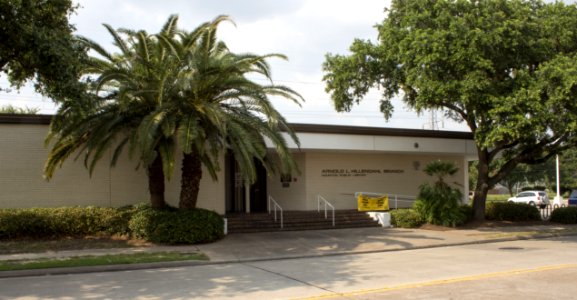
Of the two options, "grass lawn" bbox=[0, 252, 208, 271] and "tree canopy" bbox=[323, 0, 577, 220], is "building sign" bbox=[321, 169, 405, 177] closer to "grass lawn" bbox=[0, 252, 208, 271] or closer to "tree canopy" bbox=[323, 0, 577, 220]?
"tree canopy" bbox=[323, 0, 577, 220]

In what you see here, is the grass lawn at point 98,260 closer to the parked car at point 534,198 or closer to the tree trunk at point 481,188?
the tree trunk at point 481,188

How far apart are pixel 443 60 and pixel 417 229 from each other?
22.1 ft

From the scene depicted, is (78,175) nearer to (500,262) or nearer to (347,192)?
(347,192)

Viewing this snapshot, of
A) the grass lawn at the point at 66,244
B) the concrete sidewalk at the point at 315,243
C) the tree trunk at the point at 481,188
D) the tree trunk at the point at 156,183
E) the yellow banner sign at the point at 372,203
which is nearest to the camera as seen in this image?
the concrete sidewalk at the point at 315,243

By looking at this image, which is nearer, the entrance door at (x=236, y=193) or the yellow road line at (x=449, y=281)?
the yellow road line at (x=449, y=281)

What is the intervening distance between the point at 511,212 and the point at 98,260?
749 inches

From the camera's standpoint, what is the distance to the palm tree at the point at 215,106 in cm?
1474

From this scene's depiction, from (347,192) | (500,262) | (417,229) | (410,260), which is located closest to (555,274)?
(500,262)

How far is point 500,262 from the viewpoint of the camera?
12.3m

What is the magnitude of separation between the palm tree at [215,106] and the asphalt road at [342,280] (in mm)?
3901

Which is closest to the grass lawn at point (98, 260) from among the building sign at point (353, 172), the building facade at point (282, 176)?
the building facade at point (282, 176)

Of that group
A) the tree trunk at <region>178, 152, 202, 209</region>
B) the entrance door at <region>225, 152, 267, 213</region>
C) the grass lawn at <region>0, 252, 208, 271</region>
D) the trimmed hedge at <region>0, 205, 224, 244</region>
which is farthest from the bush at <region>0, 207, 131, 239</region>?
the entrance door at <region>225, 152, 267, 213</region>

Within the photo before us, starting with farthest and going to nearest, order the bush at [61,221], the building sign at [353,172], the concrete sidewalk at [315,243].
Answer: the building sign at [353,172]
the bush at [61,221]
the concrete sidewalk at [315,243]

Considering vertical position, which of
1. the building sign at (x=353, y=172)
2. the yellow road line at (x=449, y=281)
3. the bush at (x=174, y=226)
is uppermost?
the building sign at (x=353, y=172)
